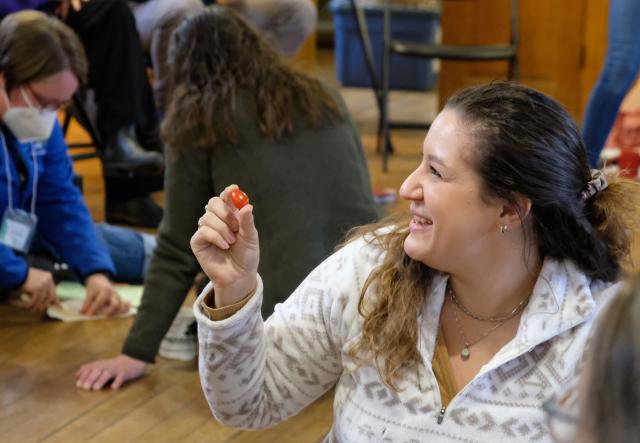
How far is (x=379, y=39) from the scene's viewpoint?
18.6 feet

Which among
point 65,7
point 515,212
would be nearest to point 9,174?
point 65,7

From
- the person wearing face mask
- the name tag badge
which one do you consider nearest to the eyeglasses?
the person wearing face mask

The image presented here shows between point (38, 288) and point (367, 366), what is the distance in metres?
1.39

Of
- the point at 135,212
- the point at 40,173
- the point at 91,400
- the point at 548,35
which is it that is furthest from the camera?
the point at 548,35

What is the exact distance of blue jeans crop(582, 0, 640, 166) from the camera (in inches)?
111

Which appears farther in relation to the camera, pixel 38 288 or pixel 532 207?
pixel 38 288

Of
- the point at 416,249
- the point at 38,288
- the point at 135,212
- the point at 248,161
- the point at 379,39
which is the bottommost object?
the point at 379,39

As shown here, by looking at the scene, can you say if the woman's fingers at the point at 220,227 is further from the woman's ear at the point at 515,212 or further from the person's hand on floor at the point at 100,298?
the person's hand on floor at the point at 100,298

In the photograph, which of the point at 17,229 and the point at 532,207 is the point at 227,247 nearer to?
the point at 532,207

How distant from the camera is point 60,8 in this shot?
3402 mm

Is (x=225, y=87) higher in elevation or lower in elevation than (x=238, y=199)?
lower

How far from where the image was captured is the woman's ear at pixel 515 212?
1.28 meters

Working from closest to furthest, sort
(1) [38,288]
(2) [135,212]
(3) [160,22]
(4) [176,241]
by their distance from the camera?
(4) [176,241], (1) [38,288], (2) [135,212], (3) [160,22]

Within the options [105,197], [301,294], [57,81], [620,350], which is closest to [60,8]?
[105,197]
